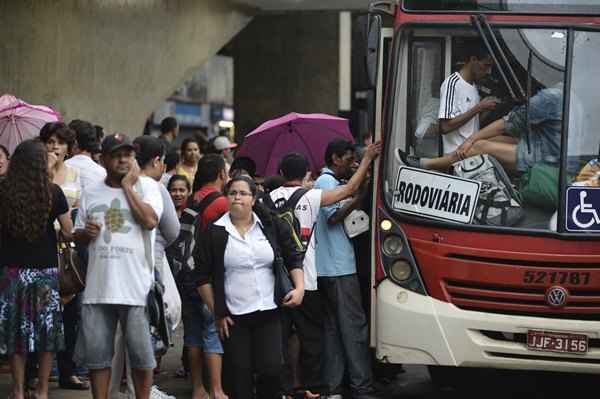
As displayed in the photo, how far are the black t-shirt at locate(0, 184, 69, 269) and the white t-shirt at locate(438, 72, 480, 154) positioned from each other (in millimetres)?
2634

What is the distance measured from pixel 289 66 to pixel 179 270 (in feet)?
64.0

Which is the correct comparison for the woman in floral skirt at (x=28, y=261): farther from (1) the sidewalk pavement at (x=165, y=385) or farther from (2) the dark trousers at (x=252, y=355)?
(2) the dark trousers at (x=252, y=355)

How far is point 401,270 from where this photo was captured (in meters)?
9.19

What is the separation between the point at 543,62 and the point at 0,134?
176 inches

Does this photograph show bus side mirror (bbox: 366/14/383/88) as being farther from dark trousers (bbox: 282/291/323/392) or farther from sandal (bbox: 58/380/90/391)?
sandal (bbox: 58/380/90/391)

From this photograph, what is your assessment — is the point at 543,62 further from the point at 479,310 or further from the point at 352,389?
the point at 352,389

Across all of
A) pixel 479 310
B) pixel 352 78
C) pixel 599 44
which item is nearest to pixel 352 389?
pixel 479 310

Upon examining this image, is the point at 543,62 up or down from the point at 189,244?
up

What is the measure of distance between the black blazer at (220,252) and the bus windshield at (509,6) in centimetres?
191

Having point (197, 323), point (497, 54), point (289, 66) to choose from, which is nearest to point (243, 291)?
point (197, 323)

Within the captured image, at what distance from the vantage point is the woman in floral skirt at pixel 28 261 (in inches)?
350

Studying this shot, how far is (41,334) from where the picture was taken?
905cm

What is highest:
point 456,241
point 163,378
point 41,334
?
point 456,241

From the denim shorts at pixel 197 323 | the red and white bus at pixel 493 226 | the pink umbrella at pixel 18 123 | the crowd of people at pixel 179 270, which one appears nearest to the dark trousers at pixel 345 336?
the crowd of people at pixel 179 270
